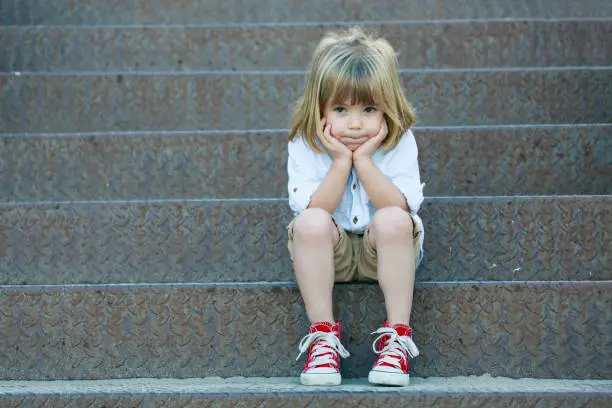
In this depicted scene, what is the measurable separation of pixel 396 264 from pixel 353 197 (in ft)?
0.97

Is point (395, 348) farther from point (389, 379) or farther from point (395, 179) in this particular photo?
point (395, 179)

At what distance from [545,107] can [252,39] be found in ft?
3.45

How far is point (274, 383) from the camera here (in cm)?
279

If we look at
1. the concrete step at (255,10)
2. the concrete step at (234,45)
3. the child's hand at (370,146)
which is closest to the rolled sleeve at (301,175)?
the child's hand at (370,146)

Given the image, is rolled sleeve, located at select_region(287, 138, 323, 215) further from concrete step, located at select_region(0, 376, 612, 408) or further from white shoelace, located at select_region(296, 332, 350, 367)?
concrete step, located at select_region(0, 376, 612, 408)

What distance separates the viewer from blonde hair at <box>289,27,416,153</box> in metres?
2.92

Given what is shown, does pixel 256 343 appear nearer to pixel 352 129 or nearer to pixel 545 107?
pixel 352 129

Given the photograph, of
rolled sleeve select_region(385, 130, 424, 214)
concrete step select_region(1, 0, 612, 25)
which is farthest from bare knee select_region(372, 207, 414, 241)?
concrete step select_region(1, 0, 612, 25)

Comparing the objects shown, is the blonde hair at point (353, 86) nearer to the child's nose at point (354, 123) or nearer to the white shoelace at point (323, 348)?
the child's nose at point (354, 123)

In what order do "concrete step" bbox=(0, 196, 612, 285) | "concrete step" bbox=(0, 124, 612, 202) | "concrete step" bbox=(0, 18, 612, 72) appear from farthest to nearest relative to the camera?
1. "concrete step" bbox=(0, 18, 612, 72)
2. "concrete step" bbox=(0, 124, 612, 202)
3. "concrete step" bbox=(0, 196, 612, 285)

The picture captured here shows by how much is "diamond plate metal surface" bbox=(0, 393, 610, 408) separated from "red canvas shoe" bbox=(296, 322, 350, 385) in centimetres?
10

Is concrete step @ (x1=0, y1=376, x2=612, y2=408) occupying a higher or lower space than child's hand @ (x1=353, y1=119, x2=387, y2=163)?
lower

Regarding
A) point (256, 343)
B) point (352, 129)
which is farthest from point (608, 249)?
point (256, 343)

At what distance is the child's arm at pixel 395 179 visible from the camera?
2.89 m
